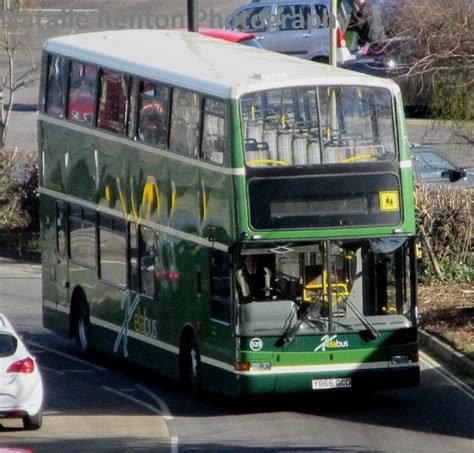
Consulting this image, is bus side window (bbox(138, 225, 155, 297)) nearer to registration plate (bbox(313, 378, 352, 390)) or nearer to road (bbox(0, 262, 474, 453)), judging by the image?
road (bbox(0, 262, 474, 453))

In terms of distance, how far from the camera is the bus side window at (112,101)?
19422 millimetres

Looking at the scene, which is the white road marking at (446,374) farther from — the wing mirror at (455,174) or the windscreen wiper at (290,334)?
the wing mirror at (455,174)

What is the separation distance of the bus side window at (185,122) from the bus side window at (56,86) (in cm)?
386

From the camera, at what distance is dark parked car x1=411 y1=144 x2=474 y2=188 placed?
2691 centimetres

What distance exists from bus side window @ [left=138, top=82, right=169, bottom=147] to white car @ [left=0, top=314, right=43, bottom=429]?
12.5 ft

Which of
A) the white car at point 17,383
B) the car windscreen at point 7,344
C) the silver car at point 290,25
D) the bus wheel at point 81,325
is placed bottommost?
the bus wheel at point 81,325

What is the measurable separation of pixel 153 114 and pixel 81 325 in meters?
4.70

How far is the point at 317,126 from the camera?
55.2 feet

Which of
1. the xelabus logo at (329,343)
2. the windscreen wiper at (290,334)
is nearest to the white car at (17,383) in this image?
the windscreen wiper at (290,334)

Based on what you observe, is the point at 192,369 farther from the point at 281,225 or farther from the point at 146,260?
the point at 281,225

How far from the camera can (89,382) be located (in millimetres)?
19703

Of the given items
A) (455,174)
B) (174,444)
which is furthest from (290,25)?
(174,444)

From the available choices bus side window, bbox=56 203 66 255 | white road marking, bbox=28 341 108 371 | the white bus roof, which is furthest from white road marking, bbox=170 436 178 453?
bus side window, bbox=56 203 66 255

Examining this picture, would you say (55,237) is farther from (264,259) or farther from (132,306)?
(264,259)
